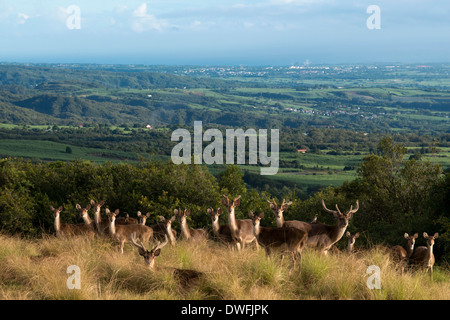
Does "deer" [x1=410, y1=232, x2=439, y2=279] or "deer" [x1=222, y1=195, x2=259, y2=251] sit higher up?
"deer" [x1=222, y1=195, x2=259, y2=251]

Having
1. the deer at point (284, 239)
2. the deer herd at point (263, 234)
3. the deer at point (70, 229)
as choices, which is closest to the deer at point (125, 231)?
the deer herd at point (263, 234)

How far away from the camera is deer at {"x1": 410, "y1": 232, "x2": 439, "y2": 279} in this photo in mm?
10773

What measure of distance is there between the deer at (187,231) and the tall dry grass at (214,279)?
2206mm

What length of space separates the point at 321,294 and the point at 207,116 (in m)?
188

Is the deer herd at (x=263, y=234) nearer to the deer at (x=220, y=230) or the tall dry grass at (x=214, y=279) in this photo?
the deer at (x=220, y=230)

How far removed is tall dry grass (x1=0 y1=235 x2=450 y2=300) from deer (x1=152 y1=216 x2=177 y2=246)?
1849 mm

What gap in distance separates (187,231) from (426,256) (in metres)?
5.67

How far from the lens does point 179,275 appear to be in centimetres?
846

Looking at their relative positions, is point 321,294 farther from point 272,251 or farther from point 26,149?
point 26,149

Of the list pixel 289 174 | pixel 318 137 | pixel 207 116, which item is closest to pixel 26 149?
pixel 289 174

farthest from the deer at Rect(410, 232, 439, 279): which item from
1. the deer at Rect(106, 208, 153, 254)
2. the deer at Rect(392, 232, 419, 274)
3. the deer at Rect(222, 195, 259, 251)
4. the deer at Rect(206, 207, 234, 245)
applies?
the deer at Rect(106, 208, 153, 254)

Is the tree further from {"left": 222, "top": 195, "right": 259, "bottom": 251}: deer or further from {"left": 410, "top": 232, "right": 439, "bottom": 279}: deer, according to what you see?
{"left": 222, "top": 195, "right": 259, "bottom": 251}: deer

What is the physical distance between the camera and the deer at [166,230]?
11.9 metres
